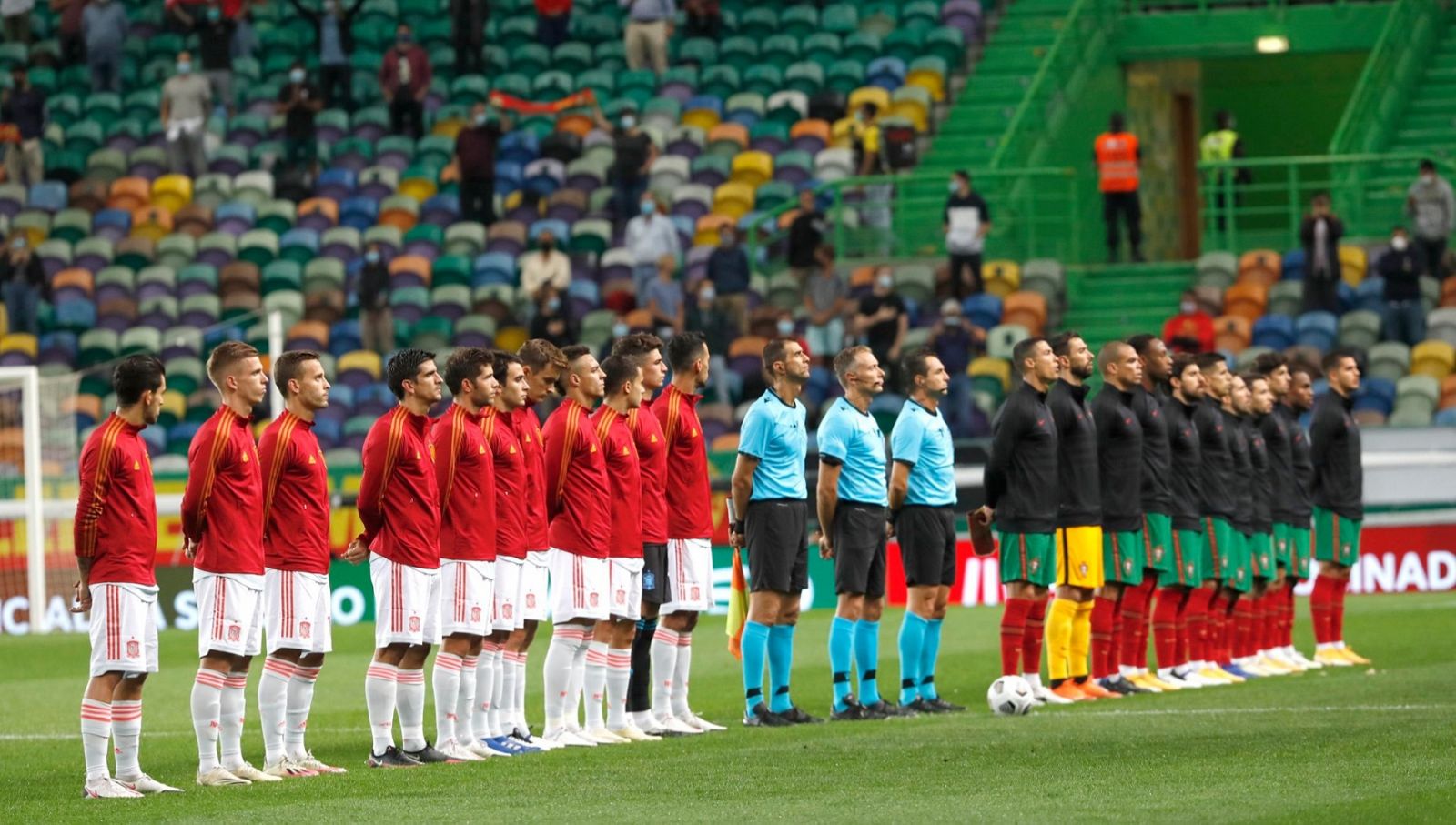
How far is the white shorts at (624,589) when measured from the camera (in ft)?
43.9

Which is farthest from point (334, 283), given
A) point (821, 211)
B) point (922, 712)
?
point (922, 712)

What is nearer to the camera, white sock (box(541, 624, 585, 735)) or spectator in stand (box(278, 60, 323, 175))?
A: white sock (box(541, 624, 585, 735))

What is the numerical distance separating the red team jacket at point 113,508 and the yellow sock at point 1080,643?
6.46 meters

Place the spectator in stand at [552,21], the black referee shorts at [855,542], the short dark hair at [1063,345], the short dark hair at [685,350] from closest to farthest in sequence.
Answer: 1. the short dark hair at [685,350]
2. the black referee shorts at [855,542]
3. the short dark hair at [1063,345]
4. the spectator in stand at [552,21]

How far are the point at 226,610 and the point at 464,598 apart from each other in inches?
64.0

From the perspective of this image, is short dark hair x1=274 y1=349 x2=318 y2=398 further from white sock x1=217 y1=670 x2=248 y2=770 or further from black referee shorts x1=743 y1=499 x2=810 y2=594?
black referee shorts x1=743 y1=499 x2=810 y2=594

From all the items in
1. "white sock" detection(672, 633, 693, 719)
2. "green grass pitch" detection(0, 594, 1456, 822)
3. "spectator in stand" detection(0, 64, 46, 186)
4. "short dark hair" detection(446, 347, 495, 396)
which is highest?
"spectator in stand" detection(0, 64, 46, 186)

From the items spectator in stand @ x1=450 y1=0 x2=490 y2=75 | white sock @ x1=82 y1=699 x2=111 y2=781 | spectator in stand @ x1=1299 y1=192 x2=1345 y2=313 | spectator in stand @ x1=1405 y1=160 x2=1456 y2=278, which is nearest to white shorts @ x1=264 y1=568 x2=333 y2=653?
white sock @ x1=82 y1=699 x2=111 y2=781

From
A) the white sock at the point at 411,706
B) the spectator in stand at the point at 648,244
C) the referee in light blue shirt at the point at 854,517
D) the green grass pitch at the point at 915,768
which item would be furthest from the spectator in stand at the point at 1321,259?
the white sock at the point at 411,706

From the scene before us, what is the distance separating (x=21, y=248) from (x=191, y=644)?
10867 mm

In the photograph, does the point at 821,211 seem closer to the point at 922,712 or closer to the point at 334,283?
the point at 334,283

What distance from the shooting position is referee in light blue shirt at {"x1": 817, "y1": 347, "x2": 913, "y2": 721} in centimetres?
1430

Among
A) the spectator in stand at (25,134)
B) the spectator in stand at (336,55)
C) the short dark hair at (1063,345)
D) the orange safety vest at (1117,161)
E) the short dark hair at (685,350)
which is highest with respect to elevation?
the spectator in stand at (336,55)

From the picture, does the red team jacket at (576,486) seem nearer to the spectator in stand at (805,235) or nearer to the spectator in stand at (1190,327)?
the spectator in stand at (1190,327)
